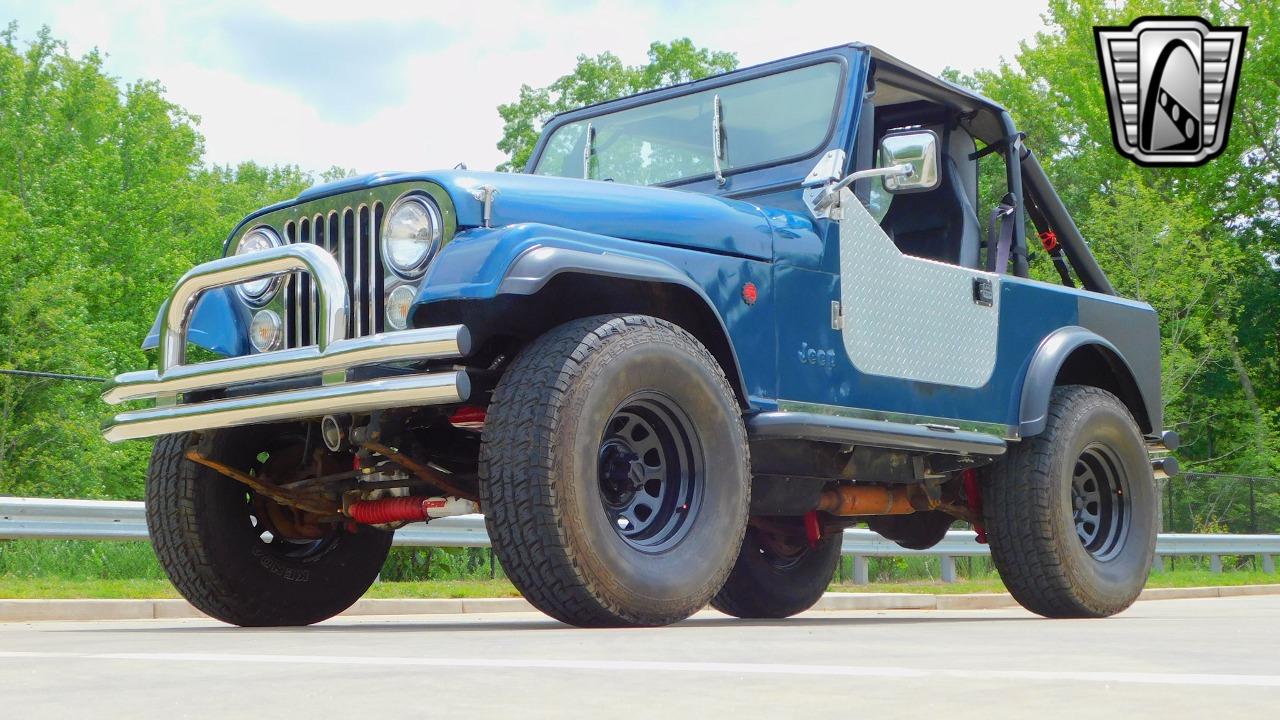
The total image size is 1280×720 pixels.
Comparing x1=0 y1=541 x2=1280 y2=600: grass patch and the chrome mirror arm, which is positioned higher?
the chrome mirror arm

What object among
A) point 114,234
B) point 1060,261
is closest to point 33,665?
point 1060,261

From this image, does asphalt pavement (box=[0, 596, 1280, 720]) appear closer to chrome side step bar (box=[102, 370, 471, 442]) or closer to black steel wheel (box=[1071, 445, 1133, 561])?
chrome side step bar (box=[102, 370, 471, 442])

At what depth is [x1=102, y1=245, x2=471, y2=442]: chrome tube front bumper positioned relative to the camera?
15.7ft

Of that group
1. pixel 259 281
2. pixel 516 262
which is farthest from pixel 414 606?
pixel 516 262

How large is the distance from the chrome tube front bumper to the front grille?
8.2 inches

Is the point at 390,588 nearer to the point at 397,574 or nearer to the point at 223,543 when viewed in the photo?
the point at 397,574

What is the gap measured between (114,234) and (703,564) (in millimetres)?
41876

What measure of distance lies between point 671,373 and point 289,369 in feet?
4.20

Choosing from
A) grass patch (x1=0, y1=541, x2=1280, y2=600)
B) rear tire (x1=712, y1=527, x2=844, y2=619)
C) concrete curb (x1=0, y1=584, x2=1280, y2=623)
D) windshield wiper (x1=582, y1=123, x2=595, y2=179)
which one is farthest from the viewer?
grass patch (x1=0, y1=541, x2=1280, y2=600)

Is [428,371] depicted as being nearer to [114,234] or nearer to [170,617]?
[170,617]

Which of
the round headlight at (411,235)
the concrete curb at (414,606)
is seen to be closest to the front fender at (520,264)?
the round headlight at (411,235)

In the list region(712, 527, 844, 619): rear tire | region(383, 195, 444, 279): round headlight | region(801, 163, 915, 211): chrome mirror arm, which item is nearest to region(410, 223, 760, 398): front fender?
region(383, 195, 444, 279): round headlight

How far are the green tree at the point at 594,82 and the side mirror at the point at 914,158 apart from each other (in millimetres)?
38015

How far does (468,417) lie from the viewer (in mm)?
5344
